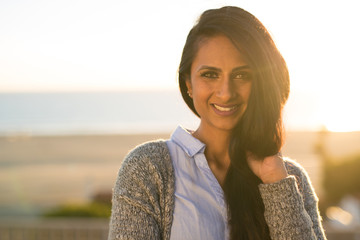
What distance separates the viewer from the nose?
8.37 ft

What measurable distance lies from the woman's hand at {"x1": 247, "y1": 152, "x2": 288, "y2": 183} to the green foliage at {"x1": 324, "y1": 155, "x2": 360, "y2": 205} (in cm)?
958

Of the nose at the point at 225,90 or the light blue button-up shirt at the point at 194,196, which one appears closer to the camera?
the light blue button-up shirt at the point at 194,196

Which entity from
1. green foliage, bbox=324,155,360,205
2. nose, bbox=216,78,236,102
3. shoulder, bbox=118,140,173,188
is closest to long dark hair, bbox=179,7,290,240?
nose, bbox=216,78,236,102

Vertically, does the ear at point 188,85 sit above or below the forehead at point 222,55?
below

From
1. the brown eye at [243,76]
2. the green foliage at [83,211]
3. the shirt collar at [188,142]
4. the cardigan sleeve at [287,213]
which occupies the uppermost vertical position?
the brown eye at [243,76]

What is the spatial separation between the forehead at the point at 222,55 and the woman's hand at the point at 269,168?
47 cm

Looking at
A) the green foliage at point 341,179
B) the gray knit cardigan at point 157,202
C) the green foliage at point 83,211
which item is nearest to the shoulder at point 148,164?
the gray knit cardigan at point 157,202

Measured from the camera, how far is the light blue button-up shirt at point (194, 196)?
2.43m

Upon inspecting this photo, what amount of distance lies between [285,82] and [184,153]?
1.95ft

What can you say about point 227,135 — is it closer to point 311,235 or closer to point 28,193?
point 311,235

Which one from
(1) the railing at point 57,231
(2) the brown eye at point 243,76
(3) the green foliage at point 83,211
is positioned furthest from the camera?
(3) the green foliage at point 83,211

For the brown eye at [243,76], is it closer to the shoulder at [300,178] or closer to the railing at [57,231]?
the shoulder at [300,178]

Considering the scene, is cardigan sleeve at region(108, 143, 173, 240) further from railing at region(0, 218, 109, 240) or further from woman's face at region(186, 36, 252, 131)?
railing at region(0, 218, 109, 240)

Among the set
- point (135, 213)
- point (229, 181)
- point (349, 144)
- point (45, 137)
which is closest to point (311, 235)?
point (229, 181)
